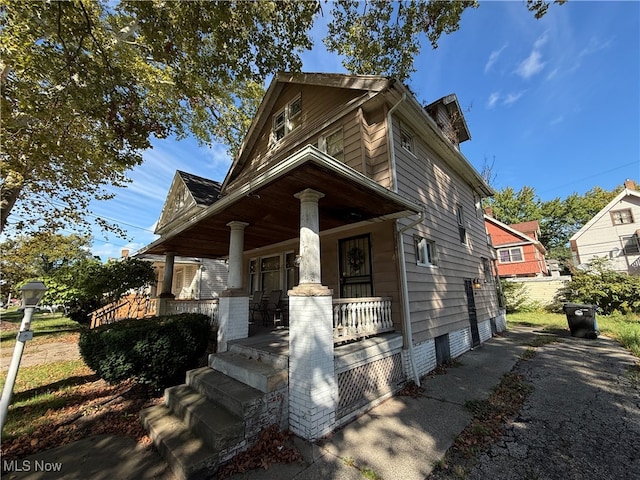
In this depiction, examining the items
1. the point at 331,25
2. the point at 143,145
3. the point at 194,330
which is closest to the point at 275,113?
the point at 331,25

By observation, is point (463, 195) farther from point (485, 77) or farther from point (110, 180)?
point (110, 180)

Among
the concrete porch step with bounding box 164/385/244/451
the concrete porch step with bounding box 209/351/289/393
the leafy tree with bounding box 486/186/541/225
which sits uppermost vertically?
the leafy tree with bounding box 486/186/541/225

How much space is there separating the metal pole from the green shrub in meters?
1.83

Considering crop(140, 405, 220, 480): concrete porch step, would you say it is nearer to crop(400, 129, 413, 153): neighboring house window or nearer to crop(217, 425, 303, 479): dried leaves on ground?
crop(217, 425, 303, 479): dried leaves on ground

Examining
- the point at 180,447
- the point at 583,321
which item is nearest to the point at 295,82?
the point at 180,447

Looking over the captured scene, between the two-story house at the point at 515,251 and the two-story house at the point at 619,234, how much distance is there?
346 cm

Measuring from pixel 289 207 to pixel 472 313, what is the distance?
7.70 m

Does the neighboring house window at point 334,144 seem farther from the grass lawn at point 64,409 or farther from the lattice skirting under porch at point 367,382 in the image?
the grass lawn at point 64,409

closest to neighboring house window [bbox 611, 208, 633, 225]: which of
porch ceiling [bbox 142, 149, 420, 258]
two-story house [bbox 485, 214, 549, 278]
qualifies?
two-story house [bbox 485, 214, 549, 278]

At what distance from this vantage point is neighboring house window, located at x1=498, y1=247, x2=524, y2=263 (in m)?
23.5

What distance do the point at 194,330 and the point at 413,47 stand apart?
10.1 meters

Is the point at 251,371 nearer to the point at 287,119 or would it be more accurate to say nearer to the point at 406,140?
the point at 406,140

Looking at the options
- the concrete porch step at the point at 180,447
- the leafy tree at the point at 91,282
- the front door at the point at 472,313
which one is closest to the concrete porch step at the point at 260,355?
the concrete porch step at the point at 180,447

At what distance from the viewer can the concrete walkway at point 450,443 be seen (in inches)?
110
